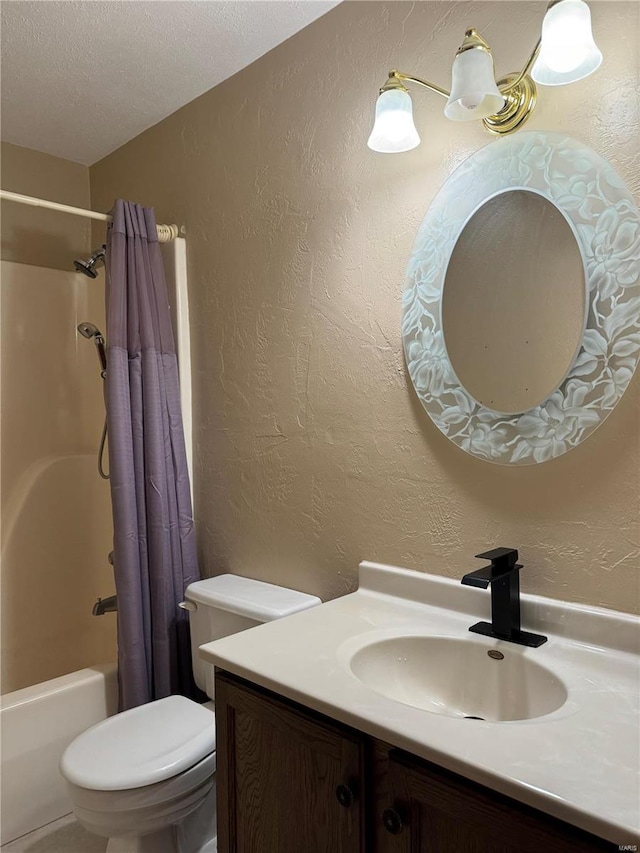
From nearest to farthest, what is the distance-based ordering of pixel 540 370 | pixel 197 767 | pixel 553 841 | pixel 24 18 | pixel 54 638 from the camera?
pixel 553 841
pixel 540 370
pixel 197 767
pixel 24 18
pixel 54 638

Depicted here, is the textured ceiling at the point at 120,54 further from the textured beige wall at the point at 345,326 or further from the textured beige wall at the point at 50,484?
the textured beige wall at the point at 50,484

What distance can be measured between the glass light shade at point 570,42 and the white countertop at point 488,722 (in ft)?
3.24

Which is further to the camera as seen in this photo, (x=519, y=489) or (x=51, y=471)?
(x=51, y=471)

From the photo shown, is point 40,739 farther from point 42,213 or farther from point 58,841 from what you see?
point 42,213

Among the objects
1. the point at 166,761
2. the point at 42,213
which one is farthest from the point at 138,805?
the point at 42,213

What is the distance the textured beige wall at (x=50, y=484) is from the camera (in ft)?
8.46

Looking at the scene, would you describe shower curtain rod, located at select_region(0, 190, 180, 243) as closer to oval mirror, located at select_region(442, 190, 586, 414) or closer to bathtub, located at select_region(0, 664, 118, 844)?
oval mirror, located at select_region(442, 190, 586, 414)

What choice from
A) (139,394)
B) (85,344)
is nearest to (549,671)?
(139,394)

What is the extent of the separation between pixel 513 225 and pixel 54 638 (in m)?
2.35

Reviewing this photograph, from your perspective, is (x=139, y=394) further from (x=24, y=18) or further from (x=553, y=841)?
(x=553, y=841)

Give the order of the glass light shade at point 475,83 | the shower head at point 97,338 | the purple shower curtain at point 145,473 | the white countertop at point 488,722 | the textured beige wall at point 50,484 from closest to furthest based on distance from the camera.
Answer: the white countertop at point 488,722 → the glass light shade at point 475,83 → the purple shower curtain at point 145,473 → the shower head at point 97,338 → the textured beige wall at point 50,484

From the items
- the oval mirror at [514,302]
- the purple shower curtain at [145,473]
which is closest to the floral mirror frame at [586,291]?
the oval mirror at [514,302]

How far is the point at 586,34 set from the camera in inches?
45.1

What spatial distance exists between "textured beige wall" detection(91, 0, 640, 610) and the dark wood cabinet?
1.70 feet
